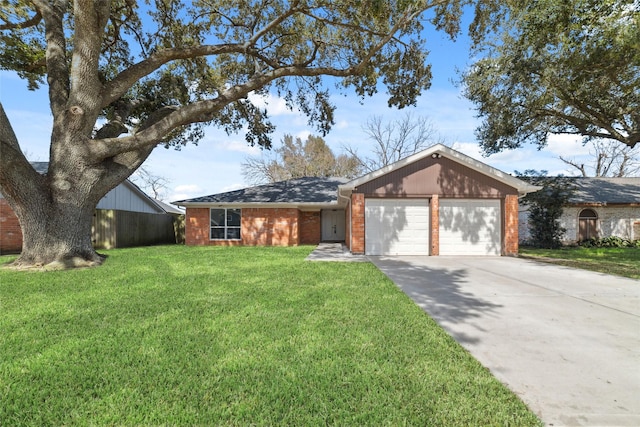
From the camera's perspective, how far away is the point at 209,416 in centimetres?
206

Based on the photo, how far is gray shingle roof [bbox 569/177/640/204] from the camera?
17531 millimetres

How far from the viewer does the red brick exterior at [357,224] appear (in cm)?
1164

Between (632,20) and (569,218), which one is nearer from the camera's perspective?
(632,20)

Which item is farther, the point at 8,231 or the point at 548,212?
the point at 548,212

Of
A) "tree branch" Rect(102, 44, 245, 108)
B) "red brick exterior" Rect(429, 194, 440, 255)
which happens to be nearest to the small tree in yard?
"red brick exterior" Rect(429, 194, 440, 255)

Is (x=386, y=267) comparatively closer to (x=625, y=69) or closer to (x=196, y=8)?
(x=625, y=69)

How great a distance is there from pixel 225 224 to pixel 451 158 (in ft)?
38.1

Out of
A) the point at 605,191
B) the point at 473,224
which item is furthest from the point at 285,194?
the point at 605,191

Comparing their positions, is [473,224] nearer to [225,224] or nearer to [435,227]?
[435,227]

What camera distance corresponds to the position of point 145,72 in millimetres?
9375

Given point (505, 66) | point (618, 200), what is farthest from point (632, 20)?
point (618, 200)

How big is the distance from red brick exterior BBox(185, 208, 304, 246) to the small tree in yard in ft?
42.5

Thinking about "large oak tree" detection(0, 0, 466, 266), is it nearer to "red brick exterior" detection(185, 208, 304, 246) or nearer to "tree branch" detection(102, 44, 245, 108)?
"tree branch" detection(102, 44, 245, 108)

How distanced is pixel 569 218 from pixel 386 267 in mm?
15475
